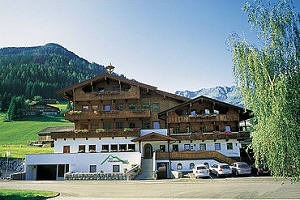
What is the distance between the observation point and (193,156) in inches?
1289

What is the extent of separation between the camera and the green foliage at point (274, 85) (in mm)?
11414

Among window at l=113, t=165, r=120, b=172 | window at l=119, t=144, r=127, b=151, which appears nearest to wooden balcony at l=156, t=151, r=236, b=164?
window at l=113, t=165, r=120, b=172

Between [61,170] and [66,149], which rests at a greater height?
[66,149]

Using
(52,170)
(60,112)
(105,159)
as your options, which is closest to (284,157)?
(105,159)

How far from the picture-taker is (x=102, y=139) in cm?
3756

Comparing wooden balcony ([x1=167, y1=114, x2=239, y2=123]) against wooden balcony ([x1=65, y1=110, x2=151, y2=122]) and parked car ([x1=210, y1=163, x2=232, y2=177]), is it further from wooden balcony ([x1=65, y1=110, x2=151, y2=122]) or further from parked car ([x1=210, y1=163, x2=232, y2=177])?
parked car ([x1=210, y1=163, x2=232, y2=177])

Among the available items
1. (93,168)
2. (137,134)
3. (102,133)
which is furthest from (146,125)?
(93,168)

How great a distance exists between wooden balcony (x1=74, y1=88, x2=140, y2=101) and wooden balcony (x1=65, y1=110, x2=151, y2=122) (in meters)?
2.16

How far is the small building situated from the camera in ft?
109

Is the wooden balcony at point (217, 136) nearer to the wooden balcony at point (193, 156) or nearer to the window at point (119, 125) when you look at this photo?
the wooden balcony at point (193, 156)

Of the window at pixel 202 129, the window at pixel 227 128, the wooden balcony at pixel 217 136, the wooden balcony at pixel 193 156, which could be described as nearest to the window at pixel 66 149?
the wooden balcony at pixel 193 156

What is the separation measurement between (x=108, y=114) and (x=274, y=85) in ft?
95.4

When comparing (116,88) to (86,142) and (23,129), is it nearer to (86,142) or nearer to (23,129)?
(86,142)

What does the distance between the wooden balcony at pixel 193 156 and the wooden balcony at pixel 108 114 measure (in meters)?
7.16
